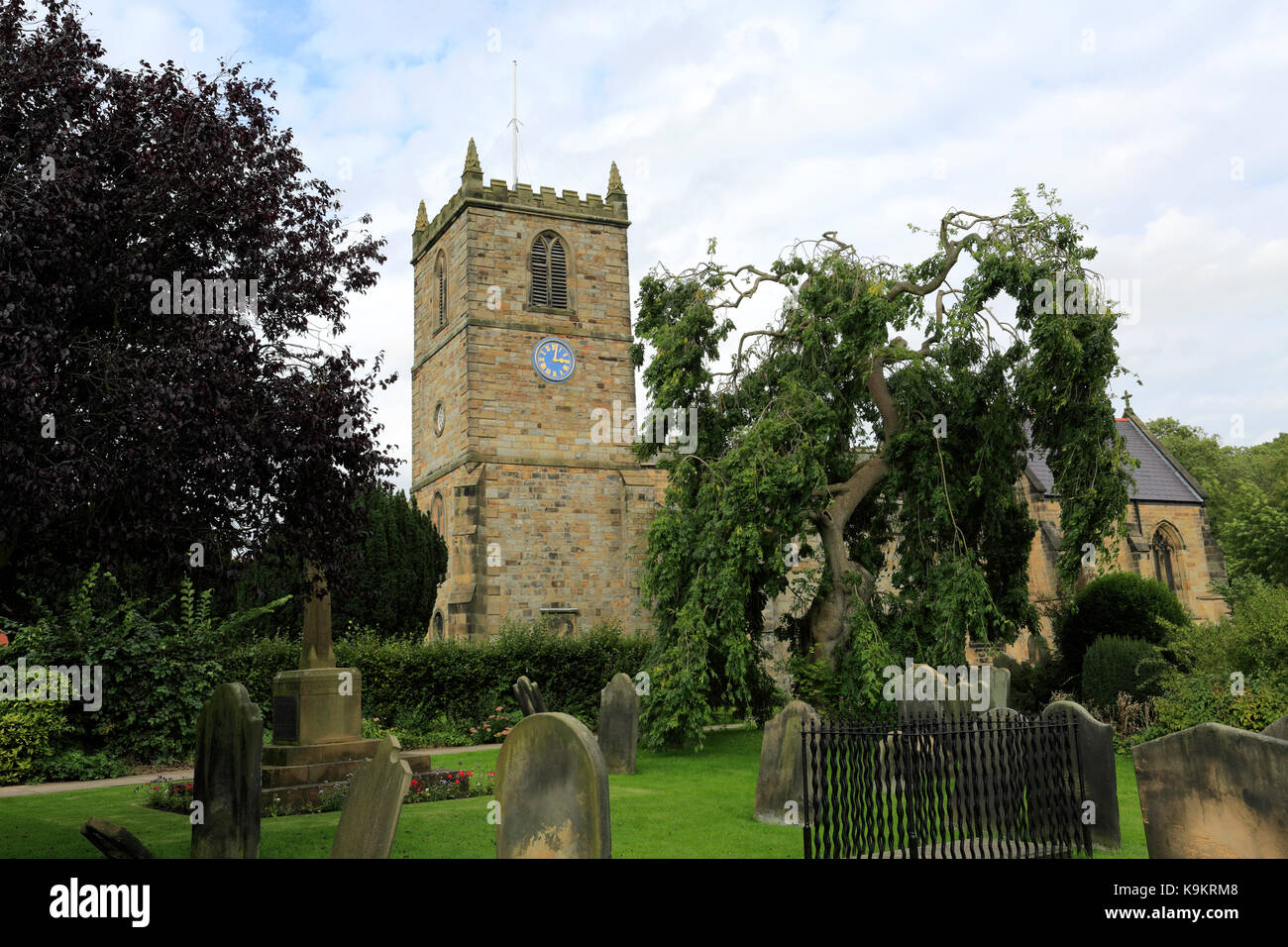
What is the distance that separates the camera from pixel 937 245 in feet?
51.9

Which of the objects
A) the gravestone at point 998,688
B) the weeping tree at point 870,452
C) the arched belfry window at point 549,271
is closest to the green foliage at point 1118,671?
the weeping tree at point 870,452

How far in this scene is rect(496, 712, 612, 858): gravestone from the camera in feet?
18.6

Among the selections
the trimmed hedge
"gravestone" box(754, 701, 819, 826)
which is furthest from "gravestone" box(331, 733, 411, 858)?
the trimmed hedge

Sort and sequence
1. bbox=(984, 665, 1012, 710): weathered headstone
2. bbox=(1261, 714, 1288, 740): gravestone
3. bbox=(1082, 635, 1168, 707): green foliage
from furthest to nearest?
bbox=(1082, 635, 1168, 707): green foliage
bbox=(984, 665, 1012, 710): weathered headstone
bbox=(1261, 714, 1288, 740): gravestone

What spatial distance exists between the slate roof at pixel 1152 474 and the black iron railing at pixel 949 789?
23621 mm

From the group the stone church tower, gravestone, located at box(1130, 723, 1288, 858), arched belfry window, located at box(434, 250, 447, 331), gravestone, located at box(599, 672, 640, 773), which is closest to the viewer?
gravestone, located at box(1130, 723, 1288, 858)

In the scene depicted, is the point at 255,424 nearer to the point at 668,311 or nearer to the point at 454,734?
the point at 668,311

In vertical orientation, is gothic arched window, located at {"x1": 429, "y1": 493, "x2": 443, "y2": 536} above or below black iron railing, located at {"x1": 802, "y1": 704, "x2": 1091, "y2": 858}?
above

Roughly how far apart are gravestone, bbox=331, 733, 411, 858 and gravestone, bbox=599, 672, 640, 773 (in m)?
7.14

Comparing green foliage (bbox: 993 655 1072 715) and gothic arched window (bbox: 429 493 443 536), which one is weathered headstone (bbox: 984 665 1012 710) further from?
gothic arched window (bbox: 429 493 443 536)

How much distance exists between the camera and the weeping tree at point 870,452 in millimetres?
13914

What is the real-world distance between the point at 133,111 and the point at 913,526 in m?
12.3

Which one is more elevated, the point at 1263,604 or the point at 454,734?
the point at 1263,604
